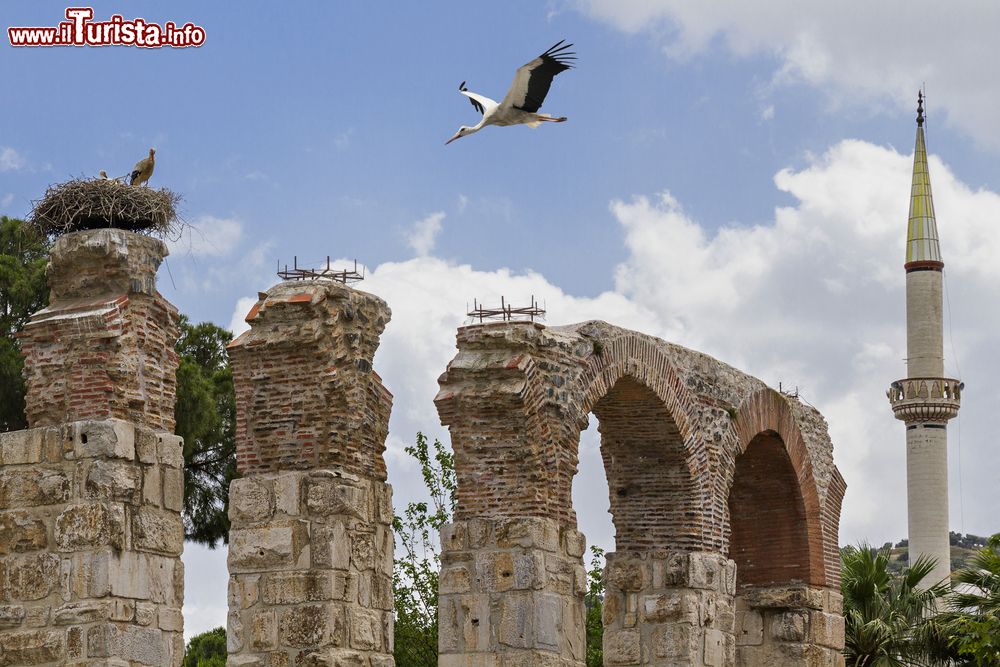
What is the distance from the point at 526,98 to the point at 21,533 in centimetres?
574

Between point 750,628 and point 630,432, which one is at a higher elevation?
point 630,432

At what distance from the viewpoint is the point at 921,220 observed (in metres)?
44.2

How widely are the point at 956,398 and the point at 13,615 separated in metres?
34.3

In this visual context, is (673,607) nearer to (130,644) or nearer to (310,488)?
(310,488)

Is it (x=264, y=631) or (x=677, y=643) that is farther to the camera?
(x=677, y=643)

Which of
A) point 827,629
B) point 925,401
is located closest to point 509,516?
point 827,629

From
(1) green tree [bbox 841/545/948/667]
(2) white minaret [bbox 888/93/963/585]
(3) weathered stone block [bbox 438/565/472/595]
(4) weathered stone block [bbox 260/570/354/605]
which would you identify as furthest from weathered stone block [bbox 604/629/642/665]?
(2) white minaret [bbox 888/93/963/585]

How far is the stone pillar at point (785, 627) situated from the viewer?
18.6m

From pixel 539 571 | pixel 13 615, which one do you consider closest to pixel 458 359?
pixel 539 571

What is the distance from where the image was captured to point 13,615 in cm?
1116

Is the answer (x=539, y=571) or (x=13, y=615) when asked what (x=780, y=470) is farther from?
(x=13, y=615)

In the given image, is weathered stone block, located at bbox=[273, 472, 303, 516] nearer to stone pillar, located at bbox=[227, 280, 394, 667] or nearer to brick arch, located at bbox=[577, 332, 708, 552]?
stone pillar, located at bbox=[227, 280, 394, 667]

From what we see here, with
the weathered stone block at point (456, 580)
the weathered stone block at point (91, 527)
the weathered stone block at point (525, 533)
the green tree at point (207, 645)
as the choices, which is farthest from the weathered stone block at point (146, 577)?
the green tree at point (207, 645)

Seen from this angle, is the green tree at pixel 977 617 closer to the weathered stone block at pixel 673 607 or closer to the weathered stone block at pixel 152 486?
the weathered stone block at pixel 673 607
